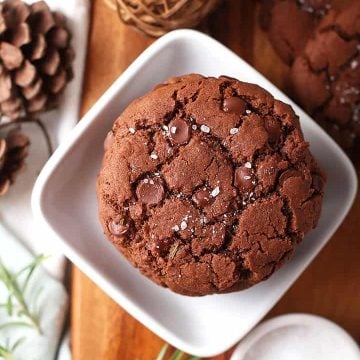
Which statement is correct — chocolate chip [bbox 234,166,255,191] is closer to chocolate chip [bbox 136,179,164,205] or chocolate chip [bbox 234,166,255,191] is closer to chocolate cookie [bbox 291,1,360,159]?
chocolate chip [bbox 136,179,164,205]

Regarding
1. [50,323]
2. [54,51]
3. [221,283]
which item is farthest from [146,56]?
[50,323]

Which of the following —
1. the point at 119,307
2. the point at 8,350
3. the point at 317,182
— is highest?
the point at 317,182

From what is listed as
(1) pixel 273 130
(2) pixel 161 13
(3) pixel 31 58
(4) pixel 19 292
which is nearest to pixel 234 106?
(1) pixel 273 130

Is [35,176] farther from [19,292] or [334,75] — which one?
[334,75]

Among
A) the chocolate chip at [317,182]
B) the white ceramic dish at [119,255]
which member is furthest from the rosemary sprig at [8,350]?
the chocolate chip at [317,182]

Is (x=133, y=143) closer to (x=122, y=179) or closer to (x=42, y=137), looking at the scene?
(x=122, y=179)

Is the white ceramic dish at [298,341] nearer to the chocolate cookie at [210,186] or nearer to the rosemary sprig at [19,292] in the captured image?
the chocolate cookie at [210,186]

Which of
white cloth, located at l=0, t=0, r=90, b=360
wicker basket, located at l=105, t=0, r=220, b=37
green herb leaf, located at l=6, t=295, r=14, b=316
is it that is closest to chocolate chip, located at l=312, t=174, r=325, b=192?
wicker basket, located at l=105, t=0, r=220, b=37
